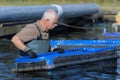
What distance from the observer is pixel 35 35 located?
41.5 feet

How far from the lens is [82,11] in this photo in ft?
107

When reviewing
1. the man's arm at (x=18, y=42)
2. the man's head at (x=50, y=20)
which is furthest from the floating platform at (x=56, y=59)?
the man's head at (x=50, y=20)

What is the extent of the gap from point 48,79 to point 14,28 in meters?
11.8

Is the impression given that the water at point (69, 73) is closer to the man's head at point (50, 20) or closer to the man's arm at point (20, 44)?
the man's arm at point (20, 44)

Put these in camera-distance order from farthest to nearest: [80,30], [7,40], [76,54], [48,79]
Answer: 1. [80,30]
2. [7,40]
3. [76,54]
4. [48,79]

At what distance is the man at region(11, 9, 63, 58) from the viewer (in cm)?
1195

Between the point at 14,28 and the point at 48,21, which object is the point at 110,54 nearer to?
the point at 48,21

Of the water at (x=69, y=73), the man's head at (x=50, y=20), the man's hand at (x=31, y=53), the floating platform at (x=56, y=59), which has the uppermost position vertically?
the man's head at (x=50, y=20)

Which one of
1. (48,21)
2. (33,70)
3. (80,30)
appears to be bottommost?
(80,30)

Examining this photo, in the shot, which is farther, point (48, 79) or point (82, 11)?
point (82, 11)

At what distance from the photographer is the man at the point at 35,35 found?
471 inches

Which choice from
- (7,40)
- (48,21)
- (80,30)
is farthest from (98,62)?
(80,30)

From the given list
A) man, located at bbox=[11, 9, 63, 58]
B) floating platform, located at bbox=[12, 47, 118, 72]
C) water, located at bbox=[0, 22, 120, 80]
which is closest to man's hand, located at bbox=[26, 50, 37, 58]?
man, located at bbox=[11, 9, 63, 58]

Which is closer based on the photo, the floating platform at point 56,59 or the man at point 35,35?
the man at point 35,35
